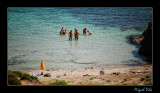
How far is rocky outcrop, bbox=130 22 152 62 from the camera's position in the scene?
52.1 feet

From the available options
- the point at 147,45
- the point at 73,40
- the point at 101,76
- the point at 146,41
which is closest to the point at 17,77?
the point at 73,40

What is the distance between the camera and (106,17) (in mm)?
16359

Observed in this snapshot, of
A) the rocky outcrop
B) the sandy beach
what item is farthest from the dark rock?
the sandy beach

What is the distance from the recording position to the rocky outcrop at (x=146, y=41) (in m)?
15.9

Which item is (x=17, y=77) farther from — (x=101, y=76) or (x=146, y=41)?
(x=146, y=41)

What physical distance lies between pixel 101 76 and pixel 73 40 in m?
A: 3.11

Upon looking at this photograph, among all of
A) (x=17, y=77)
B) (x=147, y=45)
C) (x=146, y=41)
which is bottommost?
(x=17, y=77)

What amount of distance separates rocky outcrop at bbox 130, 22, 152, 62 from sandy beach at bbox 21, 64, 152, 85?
0.85 meters

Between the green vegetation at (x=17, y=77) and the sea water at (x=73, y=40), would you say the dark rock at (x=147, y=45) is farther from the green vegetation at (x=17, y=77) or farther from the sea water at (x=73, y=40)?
the green vegetation at (x=17, y=77)

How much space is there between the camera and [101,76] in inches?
596

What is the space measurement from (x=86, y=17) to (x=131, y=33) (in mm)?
3144

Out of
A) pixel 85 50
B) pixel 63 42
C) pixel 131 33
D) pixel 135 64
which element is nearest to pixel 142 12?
pixel 131 33

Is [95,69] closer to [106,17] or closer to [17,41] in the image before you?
[106,17]

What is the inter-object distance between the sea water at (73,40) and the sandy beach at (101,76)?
1.12 ft
